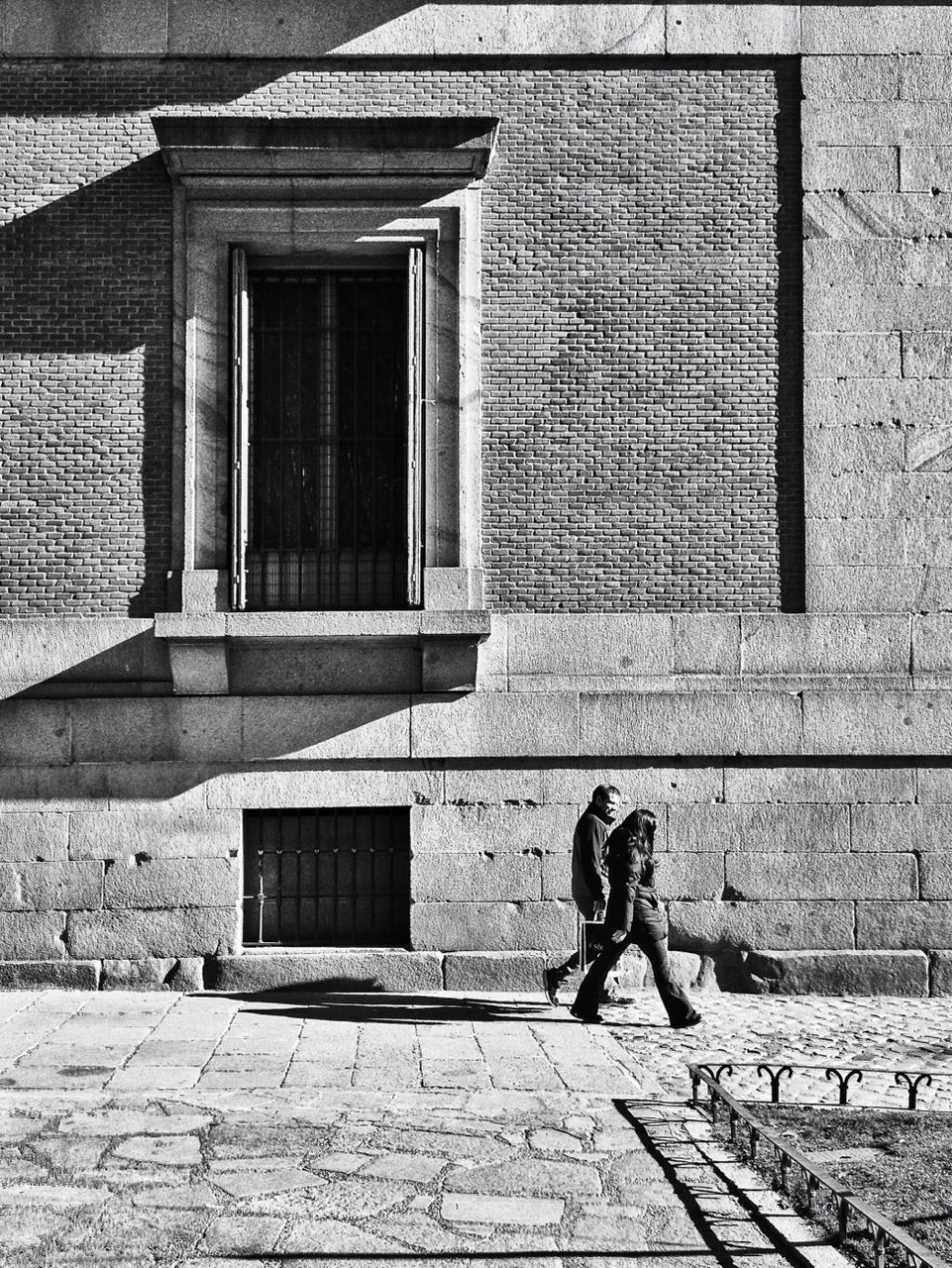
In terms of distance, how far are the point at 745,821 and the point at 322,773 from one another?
3.44 metres

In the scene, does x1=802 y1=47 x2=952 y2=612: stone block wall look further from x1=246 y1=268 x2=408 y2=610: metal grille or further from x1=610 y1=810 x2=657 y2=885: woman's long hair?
x1=246 y1=268 x2=408 y2=610: metal grille

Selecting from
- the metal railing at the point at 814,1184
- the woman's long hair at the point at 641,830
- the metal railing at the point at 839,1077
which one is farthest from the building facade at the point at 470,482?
the metal railing at the point at 814,1184

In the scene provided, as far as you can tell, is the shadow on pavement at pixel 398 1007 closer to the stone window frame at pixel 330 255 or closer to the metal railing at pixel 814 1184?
the stone window frame at pixel 330 255

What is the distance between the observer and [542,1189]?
6020 mm

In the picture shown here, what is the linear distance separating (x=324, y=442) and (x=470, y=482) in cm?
129

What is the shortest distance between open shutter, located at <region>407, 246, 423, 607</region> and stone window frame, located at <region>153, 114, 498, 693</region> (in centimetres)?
Result: 7

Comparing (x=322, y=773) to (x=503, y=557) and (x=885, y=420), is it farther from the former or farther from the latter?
(x=885, y=420)

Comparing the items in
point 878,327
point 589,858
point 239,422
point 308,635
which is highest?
point 878,327

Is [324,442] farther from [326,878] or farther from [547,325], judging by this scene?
[326,878]

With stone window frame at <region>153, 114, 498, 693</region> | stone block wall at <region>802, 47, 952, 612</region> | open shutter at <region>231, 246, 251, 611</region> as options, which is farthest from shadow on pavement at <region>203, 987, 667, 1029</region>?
stone block wall at <region>802, 47, 952, 612</region>

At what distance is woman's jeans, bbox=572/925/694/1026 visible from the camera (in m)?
9.36

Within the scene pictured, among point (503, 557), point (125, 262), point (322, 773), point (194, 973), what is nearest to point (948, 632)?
point (503, 557)

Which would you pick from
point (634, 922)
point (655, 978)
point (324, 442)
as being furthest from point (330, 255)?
point (655, 978)

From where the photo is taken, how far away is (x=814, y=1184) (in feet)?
18.7
